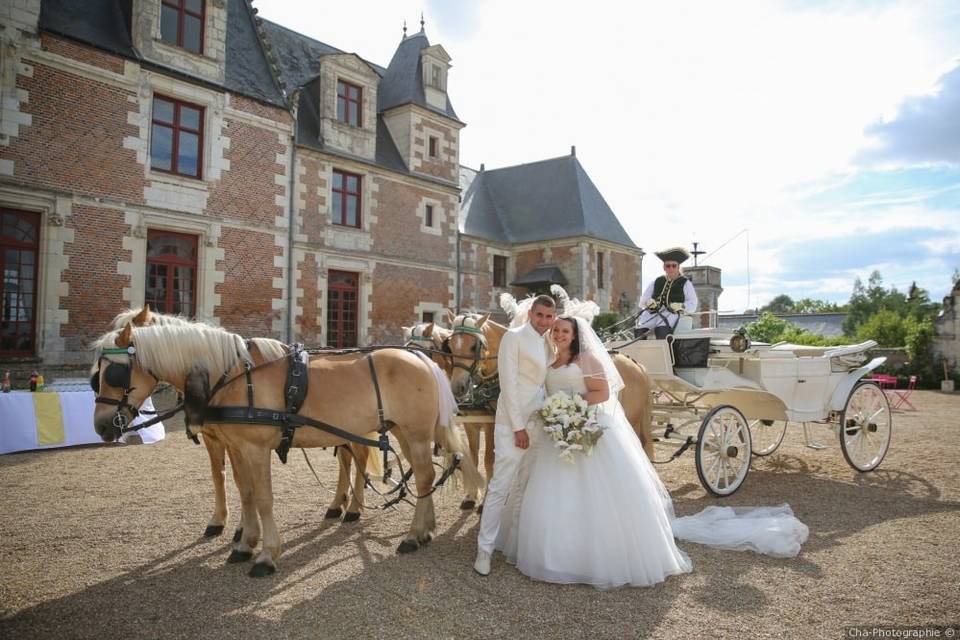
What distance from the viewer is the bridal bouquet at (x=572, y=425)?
3.62m

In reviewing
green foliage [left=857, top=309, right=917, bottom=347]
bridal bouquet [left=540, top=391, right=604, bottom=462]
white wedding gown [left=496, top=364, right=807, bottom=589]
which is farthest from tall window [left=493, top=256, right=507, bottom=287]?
bridal bouquet [left=540, top=391, right=604, bottom=462]

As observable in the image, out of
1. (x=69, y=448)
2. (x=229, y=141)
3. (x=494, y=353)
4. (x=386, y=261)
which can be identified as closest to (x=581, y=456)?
(x=494, y=353)

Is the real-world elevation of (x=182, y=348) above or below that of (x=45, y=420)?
above

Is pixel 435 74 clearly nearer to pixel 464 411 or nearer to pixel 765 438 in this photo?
pixel 765 438

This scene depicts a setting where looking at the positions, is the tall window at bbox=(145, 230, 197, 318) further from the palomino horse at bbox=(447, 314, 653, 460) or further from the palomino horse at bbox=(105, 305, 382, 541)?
the palomino horse at bbox=(447, 314, 653, 460)

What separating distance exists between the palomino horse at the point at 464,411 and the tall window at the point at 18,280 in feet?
29.5

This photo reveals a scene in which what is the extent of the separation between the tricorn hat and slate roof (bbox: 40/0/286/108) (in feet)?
37.3

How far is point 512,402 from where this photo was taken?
3.83 metres

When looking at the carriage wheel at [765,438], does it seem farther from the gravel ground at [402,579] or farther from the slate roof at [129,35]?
the slate roof at [129,35]

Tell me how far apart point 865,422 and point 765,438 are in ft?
7.20

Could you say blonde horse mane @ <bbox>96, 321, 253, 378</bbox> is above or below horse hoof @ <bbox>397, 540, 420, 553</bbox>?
Answer: above

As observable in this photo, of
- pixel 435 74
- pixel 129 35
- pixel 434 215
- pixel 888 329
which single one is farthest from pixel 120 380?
pixel 888 329

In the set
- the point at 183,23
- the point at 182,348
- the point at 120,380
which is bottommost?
the point at 120,380

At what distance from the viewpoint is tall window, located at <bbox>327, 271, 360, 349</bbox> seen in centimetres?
1587
